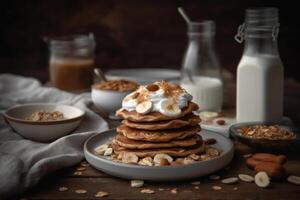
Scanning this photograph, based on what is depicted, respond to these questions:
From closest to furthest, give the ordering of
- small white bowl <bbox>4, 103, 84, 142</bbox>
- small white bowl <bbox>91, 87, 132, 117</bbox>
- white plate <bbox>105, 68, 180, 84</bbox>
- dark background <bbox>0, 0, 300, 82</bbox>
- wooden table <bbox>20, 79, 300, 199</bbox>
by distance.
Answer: wooden table <bbox>20, 79, 300, 199</bbox> < small white bowl <bbox>4, 103, 84, 142</bbox> < small white bowl <bbox>91, 87, 132, 117</bbox> < white plate <bbox>105, 68, 180, 84</bbox> < dark background <bbox>0, 0, 300, 82</bbox>

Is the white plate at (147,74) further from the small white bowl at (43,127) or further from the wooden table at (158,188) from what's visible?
the wooden table at (158,188)

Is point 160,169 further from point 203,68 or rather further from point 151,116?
point 203,68

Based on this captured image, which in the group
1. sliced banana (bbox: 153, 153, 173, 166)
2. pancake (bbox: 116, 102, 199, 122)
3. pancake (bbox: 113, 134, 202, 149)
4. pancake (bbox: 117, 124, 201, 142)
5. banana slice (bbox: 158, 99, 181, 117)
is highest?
banana slice (bbox: 158, 99, 181, 117)

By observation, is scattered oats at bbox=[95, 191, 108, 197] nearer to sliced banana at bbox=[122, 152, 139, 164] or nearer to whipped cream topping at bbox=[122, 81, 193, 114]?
sliced banana at bbox=[122, 152, 139, 164]

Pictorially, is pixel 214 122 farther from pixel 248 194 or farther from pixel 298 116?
pixel 248 194

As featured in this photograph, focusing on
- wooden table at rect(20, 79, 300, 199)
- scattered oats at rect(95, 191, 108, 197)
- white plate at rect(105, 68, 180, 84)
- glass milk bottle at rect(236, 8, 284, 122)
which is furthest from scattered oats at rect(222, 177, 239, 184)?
white plate at rect(105, 68, 180, 84)

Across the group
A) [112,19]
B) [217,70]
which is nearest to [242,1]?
[112,19]
